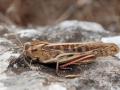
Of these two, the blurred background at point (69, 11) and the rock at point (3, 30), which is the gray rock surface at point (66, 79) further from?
the blurred background at point (69, 11)

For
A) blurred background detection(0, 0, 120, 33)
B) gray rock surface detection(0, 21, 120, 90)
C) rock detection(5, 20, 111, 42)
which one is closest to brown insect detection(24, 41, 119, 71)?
gray rock surface detection(0, 21, 120, 90)

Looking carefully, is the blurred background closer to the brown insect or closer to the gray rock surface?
the gray rock surface

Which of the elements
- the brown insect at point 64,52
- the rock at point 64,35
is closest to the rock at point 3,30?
the rock at point 64,35

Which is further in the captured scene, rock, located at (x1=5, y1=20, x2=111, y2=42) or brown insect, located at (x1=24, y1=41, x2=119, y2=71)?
rock, located at (x1=5, y1=20, x2=111, y2=42)

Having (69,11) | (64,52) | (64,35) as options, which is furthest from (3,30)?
(69,11)

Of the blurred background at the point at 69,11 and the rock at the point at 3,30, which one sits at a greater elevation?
the blurred background at the point at 69,11

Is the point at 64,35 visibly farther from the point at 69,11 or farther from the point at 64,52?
the point at 69,11

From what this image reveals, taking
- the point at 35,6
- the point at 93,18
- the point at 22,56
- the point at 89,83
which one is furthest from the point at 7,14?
the point at 89,83
